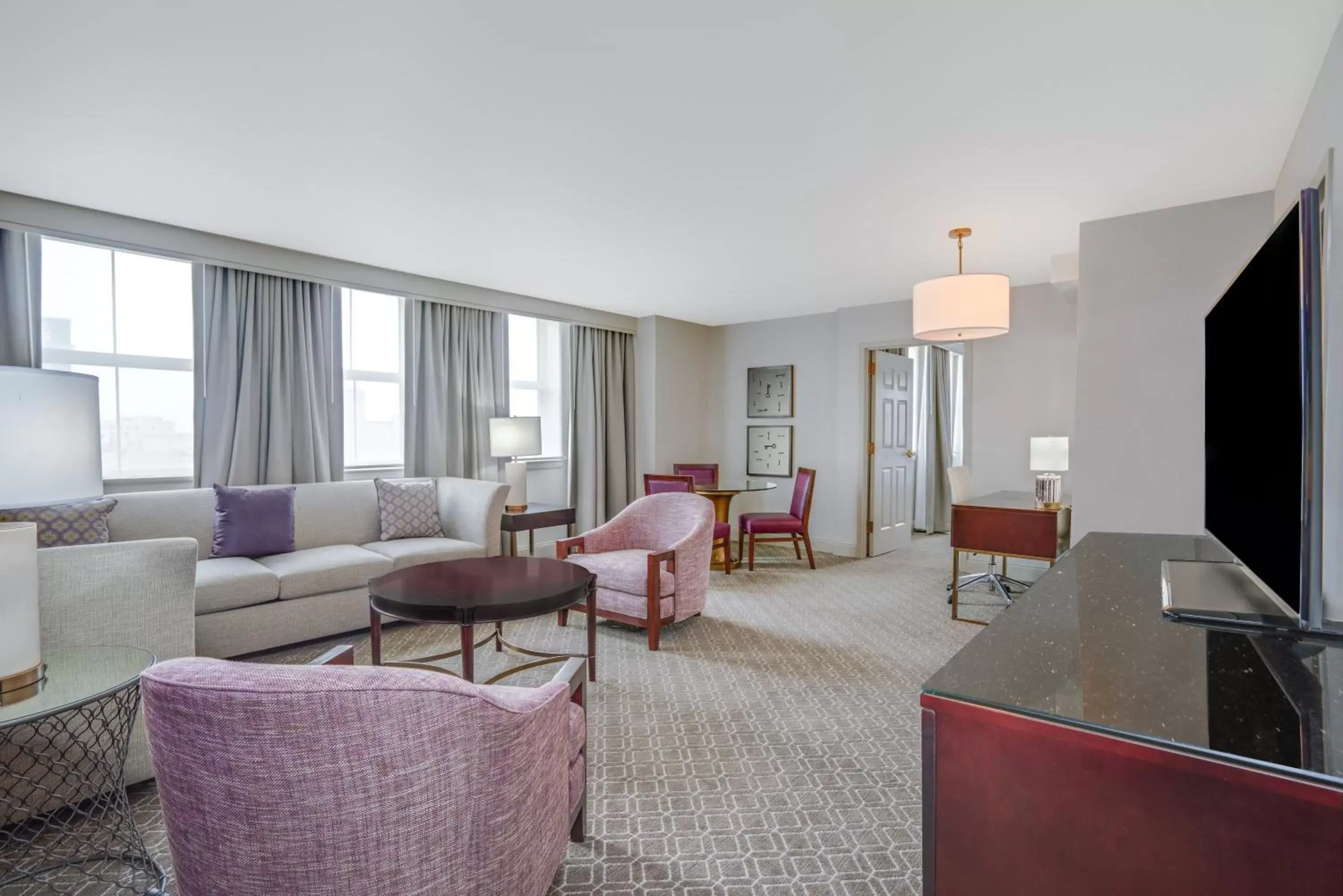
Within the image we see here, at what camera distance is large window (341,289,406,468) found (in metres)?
4.55

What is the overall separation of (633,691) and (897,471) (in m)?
4.55

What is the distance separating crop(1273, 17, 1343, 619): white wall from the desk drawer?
6.18 ft

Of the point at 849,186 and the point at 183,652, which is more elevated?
the point at 849,186

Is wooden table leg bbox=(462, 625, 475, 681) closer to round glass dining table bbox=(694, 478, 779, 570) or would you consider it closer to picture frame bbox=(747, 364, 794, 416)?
round glass dining table bbox=(694, 478, 779, 570)

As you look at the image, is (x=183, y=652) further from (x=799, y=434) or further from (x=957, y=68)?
(x=799, y=434)

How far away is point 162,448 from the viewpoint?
3.72 m

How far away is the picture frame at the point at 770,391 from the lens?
6461 millimetres

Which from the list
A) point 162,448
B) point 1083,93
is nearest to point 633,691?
point 1083,93

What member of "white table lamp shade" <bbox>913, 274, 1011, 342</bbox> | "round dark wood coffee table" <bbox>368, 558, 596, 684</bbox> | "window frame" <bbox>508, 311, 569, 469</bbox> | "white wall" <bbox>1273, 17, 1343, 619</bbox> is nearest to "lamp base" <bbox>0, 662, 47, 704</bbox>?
"round dark wood coffee table" <bbox>368, 558, 596, 684</bbox>

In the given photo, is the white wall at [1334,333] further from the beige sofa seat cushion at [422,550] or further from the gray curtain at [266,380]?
the gray curtain at [266,380]

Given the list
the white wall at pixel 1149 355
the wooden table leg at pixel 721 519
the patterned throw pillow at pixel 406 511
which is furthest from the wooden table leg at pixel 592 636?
the white wall at pixel 1149 355

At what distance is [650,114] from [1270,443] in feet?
6.85

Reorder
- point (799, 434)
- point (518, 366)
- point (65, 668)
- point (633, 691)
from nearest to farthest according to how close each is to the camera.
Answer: point (65, 668) → point (633, 691) → point (518, 366) → point (799, 434)

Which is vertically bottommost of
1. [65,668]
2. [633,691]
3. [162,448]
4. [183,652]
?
[633,691]
